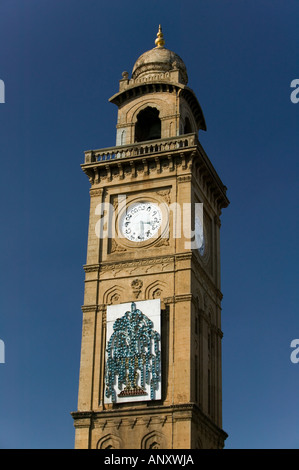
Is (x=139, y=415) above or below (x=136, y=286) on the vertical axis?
below

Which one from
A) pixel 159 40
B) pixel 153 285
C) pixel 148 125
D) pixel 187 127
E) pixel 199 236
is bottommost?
pixel 153 285

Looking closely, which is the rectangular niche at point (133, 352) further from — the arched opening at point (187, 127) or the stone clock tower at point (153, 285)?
the arched opening at point (187, 127)

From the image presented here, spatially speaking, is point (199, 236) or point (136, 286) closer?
point (136, 286)

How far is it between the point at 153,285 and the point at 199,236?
14.9 feet

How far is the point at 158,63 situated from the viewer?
5288 cm

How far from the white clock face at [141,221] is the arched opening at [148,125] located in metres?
6.01

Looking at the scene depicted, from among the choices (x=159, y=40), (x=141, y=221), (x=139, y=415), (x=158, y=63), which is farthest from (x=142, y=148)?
(x=139, y=415)

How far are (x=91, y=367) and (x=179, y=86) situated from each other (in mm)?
17002

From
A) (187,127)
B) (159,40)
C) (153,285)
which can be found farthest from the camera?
(159,40)

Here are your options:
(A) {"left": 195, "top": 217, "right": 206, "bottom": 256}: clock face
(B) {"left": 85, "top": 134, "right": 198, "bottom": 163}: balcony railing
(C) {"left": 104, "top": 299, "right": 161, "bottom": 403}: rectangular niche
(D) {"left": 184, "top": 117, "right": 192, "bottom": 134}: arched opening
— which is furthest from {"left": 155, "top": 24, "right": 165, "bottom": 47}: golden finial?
(C) {"left": 104, "top": 299, "right": 161, "bottom": 403}: rectangular niche

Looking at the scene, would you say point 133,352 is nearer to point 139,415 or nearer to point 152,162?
point 139,415

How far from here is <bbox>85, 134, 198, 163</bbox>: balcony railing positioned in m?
47.1
